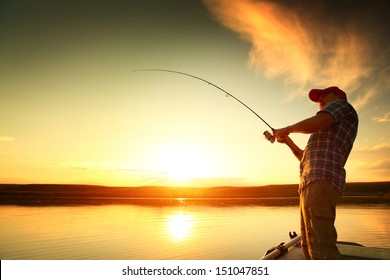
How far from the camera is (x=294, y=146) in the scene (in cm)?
293

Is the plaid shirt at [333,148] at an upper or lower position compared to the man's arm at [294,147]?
lower

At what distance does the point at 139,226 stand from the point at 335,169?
1040 cm

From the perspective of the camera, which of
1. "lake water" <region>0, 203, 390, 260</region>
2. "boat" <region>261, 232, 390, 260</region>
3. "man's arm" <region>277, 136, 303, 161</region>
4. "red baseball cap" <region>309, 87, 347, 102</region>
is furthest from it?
"lake water" <region>0, 203, 390, 260</region>

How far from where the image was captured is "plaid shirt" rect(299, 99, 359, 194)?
2.24 metres

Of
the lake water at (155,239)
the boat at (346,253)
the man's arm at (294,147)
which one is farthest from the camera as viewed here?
the lake water at (155,239)

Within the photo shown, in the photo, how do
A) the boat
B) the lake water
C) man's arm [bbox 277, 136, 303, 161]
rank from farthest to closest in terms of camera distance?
the lake water, the boat, man's arm [bbox 277, 136, 303, 161]

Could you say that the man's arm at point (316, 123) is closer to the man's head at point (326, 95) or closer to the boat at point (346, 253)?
the man's head at point (326, 95)

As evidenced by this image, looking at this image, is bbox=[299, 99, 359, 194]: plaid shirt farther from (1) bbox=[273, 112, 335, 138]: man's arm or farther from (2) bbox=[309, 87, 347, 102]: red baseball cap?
(2) bbox=[309, 87, 347, 102]: red baseball cap

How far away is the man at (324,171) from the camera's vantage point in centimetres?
220

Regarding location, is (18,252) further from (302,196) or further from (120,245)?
(302,196)

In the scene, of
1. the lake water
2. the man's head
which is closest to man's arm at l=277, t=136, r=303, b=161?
the man's head

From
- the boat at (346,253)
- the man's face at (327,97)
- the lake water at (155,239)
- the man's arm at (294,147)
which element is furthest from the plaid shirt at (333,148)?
the lake water at (155,239)

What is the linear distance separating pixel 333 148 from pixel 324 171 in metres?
0.20
